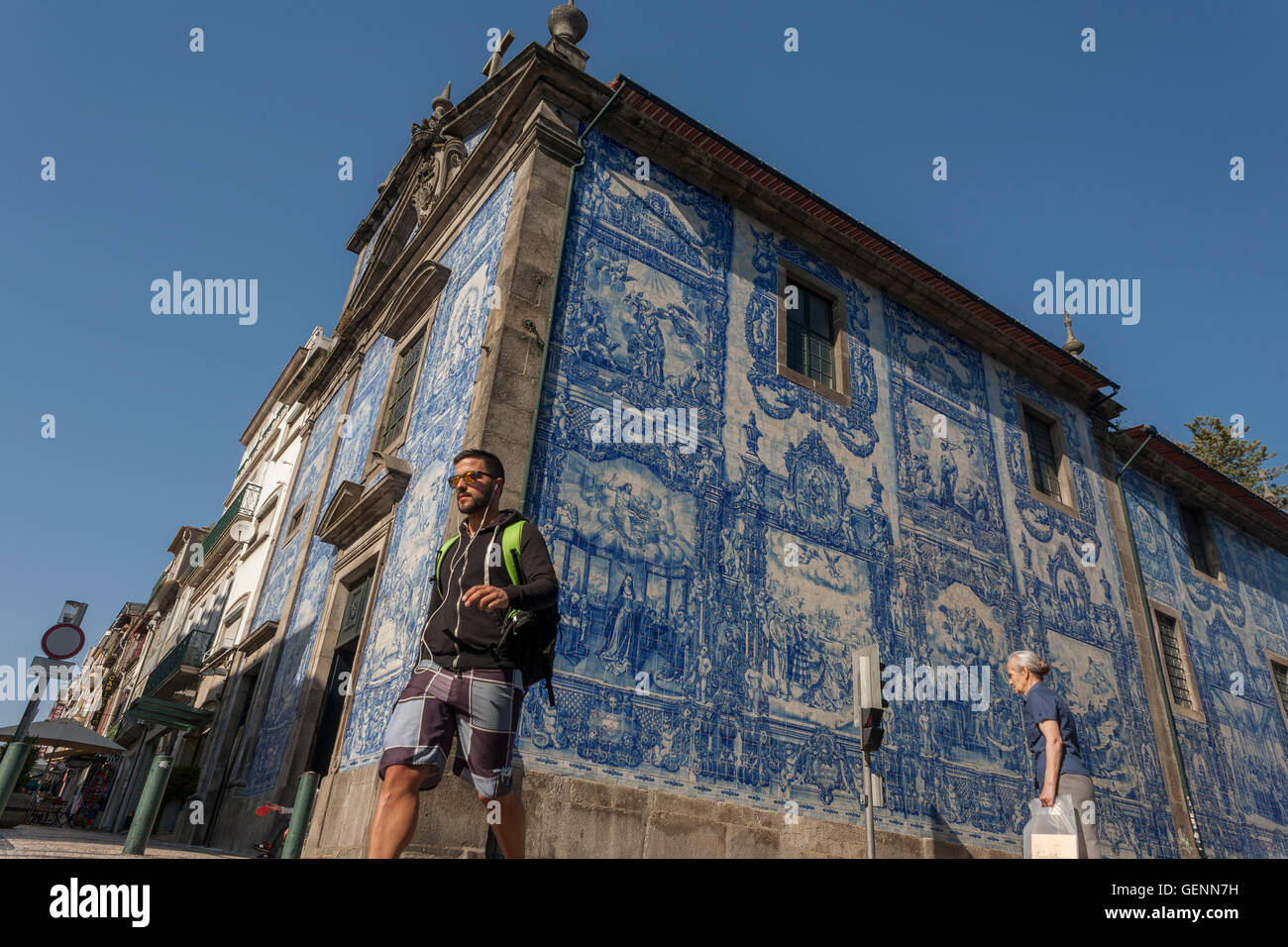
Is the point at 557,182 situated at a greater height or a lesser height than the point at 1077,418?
lesser

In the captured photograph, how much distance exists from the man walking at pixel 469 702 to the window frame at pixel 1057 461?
9949 mm

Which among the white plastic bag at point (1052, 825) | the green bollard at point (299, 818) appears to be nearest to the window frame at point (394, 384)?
the green bollard at point (299, 818)

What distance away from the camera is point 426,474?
8.09m

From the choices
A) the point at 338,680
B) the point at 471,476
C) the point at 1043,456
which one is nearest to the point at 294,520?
the point at 338,680

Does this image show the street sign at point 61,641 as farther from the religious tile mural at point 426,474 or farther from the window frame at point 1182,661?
the window frame at point 1182,661

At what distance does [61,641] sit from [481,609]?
19.1 feet

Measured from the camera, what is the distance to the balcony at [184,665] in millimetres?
15992

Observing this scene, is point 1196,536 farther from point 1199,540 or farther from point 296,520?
point 296,520

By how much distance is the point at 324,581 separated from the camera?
10.5 m

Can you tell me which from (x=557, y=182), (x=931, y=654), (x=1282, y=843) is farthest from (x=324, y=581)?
(x=1282, y=843)

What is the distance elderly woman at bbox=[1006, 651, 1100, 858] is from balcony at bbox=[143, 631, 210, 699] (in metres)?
15.7

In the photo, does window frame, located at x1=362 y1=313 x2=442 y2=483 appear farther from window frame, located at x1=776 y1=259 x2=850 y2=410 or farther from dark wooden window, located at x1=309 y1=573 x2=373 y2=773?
window frame, located at x1=776 y1=259 x2=850 y2=410
